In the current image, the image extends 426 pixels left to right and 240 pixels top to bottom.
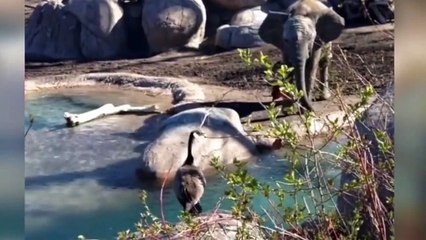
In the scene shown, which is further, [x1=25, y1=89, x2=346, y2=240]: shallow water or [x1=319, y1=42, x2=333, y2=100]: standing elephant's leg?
[x1=319, y1=42, x2=333, y2=100]: standing elephant's leg

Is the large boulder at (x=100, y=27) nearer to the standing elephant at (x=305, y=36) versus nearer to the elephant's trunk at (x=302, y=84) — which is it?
the standing elephant at (x=305, y=36)

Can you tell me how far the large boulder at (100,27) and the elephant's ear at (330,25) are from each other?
32.1 inches

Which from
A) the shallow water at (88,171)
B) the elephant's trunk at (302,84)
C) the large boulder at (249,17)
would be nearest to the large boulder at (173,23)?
the large boulder at (249,17)

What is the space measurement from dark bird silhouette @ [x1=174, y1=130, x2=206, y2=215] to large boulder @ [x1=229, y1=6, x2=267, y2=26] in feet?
2.05

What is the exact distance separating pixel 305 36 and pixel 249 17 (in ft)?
0.80

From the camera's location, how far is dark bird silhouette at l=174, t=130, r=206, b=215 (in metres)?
2.92

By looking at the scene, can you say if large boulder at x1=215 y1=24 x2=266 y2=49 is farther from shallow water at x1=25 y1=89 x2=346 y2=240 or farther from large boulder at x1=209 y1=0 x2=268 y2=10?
shallow water at x1=25 y1=89 x2=346 y2=240

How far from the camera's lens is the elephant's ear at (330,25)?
297 centimetres

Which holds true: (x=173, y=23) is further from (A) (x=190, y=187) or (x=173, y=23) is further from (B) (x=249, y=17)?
(A) (x=190, y=187)

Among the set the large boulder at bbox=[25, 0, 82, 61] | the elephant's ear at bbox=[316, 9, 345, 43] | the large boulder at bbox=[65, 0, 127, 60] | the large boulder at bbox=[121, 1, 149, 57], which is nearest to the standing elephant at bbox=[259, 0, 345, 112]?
the elephant's ear at bbox=[316, 9, 345, 43]

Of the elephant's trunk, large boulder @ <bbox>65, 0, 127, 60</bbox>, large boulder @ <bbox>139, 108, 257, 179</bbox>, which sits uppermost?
large boulder @ <bbox>65, 0, 127, 60</bbox>

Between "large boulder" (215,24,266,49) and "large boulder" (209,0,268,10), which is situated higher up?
"large boulder" (209,0,268,10)
